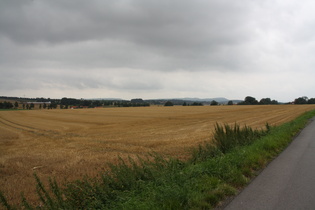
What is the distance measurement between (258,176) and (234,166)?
68 centimetres

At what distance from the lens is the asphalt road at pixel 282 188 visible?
4.55 metres

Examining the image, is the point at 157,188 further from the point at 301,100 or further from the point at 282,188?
the point at 301,100

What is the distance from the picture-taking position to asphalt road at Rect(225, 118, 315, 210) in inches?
179

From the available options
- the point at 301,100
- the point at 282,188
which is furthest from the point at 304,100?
the point at 282,188

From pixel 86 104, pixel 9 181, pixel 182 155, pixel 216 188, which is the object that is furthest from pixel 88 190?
pixel 86 104

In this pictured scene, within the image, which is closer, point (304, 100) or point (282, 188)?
point (282, 188)

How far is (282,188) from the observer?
5.38 metres

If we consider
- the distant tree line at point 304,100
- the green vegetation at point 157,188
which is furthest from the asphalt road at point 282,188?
the distant tree line at point 304,100

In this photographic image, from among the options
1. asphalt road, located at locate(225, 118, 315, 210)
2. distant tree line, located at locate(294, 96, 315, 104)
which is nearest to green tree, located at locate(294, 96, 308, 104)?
distant tree line, located at locate(294, 96, 315, 104)

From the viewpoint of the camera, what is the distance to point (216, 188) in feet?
17.4

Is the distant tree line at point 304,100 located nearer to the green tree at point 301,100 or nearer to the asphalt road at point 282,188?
the green tree at point 301,100

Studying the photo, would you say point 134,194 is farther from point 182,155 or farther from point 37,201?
point 182,155

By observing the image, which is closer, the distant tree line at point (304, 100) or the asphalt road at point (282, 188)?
the asphalt road at point (282, 188)

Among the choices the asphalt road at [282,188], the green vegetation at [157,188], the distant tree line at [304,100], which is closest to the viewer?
the green vegetation at [157,188]
